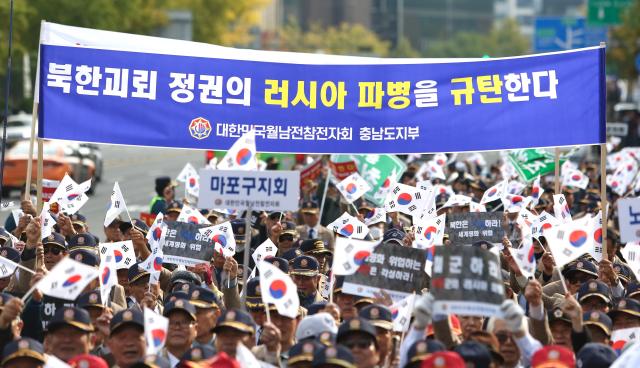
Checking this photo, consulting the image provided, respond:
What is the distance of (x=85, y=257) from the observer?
11.7 meters

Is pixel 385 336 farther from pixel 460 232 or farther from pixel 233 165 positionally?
pixel 460 232

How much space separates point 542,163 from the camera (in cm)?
2025

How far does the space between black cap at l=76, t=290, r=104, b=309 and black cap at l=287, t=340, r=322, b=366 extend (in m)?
1.96

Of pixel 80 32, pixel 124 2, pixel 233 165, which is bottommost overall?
pixel 233 165

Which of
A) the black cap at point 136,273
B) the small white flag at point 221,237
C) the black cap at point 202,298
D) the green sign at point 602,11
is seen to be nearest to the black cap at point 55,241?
the black cap at point 136,273

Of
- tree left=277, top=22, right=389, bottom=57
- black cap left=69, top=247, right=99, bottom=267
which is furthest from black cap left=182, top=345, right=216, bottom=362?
tree left=277, top=22, right=389, bottom=57

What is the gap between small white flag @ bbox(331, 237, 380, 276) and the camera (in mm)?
9953

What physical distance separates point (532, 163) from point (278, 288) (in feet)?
36.5

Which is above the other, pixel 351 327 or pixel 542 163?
pixel 542 163

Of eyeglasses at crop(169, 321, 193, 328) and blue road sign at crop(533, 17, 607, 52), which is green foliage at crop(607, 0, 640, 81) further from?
eyeglasses at crop(169, 321, 193, 328)

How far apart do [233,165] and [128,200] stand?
2627 cm

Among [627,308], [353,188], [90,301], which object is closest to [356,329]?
[90,301]

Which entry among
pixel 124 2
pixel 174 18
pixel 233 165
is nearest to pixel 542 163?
pixel 233 165

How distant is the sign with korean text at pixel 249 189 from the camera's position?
1080cm
